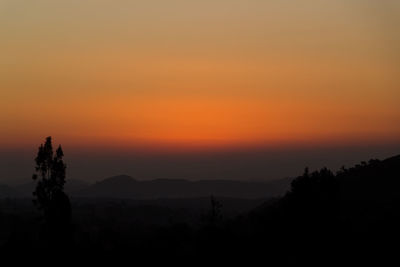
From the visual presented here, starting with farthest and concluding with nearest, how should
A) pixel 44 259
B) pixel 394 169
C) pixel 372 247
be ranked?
pixel 394 169, pixel 44 259, pixel 372 247

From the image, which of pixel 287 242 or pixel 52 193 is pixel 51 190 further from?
pixel 287 242

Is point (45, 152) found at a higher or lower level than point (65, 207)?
higher

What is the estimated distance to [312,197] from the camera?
2635 inches

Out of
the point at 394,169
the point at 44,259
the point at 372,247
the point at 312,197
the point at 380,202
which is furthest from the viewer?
the point at 394,169

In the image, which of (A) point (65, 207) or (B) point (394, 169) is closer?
(A) point (65, 207)

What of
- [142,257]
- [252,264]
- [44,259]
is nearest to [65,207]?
[44,259]

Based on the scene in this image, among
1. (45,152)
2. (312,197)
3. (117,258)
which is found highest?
(45,152)

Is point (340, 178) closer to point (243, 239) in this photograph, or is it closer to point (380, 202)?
Answer: point (380, 202)

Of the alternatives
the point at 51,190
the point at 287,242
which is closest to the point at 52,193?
the point at 51,190

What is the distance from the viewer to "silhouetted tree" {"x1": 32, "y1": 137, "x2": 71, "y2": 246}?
189ft

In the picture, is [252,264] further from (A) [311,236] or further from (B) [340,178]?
(B) [340,178]

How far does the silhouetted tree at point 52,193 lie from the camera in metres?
57.8

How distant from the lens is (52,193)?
5866 cm

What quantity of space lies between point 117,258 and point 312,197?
2246cm
